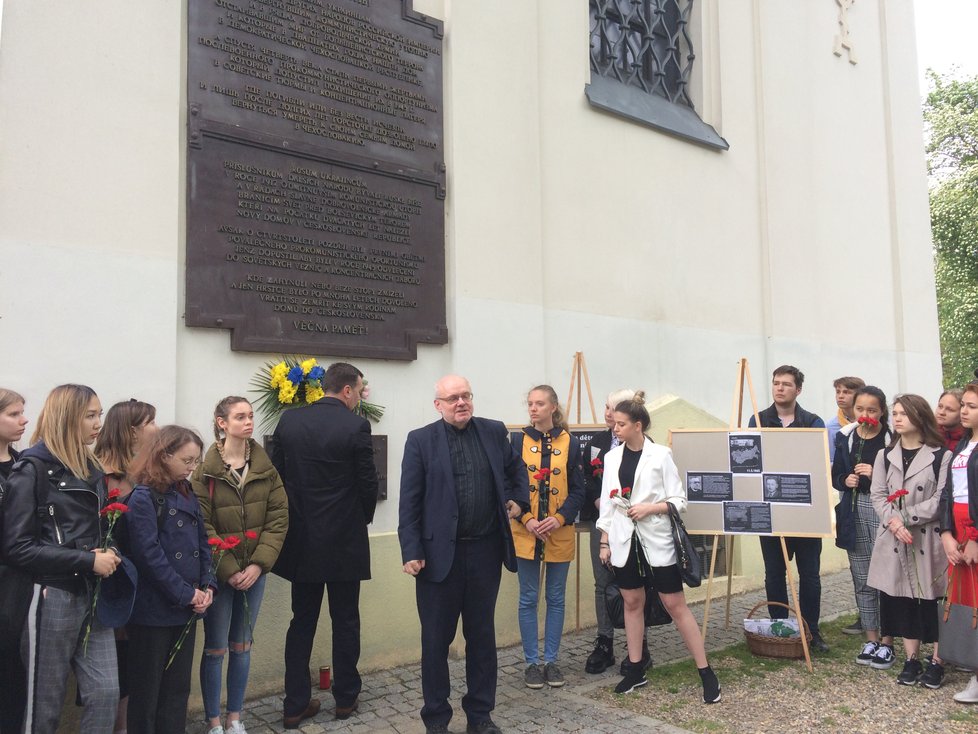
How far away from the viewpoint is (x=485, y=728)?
14.6ft

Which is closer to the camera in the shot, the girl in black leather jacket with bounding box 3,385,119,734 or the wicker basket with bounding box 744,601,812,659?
the girl in black leather jacket with bounding box 3,385,119,734


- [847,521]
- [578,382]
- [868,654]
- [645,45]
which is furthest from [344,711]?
[645,45]

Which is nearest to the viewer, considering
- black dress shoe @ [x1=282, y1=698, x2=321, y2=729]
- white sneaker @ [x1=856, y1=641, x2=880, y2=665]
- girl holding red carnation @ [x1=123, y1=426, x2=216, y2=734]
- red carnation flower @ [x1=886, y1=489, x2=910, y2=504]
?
girl holding red carnation @ [x1=123, y1=426, x2=216, y2=734]

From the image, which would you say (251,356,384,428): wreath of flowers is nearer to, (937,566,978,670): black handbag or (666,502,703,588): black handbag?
(666,502,703,588): black handbag

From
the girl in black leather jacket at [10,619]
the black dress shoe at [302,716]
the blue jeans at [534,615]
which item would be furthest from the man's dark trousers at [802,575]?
the girl in black leather jacket at [10,619]

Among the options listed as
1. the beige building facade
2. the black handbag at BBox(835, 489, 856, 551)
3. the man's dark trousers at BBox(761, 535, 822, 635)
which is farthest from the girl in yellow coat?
the black handbag at BBox(835, 489, 856, 551)

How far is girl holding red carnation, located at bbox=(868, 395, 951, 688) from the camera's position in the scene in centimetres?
539

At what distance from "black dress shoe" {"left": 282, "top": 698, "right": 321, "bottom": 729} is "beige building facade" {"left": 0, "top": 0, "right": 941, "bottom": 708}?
0.57m

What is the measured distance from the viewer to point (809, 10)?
10188mm

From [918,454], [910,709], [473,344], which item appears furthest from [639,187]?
[910,709]

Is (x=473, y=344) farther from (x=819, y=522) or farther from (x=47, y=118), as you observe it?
(x=47, y=118)

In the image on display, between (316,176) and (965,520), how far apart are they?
4.78m

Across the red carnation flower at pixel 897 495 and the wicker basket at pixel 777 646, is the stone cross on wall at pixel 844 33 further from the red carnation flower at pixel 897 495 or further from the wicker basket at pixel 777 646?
the wicker basket at pixel 777 646

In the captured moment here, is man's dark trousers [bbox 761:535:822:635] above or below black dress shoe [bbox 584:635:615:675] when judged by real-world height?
above
